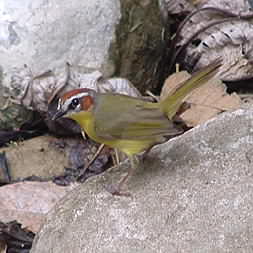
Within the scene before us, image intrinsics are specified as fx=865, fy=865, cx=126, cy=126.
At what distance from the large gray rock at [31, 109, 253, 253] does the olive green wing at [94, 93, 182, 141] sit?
0.15 m

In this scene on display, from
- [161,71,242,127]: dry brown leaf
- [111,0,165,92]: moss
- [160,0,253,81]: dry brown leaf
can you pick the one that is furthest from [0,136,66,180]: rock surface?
[160,0,253,81]: dry brown leaf

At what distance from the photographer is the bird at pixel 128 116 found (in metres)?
3.71

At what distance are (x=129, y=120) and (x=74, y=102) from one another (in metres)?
0.27

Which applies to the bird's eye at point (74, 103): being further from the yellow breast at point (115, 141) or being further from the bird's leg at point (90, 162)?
the bird's leg at point (90, 162)

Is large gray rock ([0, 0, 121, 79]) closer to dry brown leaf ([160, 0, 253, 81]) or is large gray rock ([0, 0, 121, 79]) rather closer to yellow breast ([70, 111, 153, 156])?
dry brown leaf ([160, 0, 253, 81])

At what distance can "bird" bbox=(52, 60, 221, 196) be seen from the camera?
12.2 feet

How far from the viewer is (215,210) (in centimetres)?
334

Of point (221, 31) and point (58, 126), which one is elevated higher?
point (221, 31)

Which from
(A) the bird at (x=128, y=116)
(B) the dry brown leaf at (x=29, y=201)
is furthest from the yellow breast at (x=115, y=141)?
(B) the dry brown leaf at (x=29, y=201)

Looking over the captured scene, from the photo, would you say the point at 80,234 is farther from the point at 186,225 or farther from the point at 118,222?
the point at 186,225

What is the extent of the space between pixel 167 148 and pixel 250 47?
1.32 meters

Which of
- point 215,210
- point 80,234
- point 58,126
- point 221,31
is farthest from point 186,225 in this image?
point 221,31

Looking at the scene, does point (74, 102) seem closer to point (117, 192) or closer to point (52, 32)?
point (117, 192)

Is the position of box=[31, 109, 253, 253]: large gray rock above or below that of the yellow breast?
below
